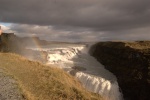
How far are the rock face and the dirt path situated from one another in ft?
143

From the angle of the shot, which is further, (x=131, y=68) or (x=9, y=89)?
(x=131, y=68)

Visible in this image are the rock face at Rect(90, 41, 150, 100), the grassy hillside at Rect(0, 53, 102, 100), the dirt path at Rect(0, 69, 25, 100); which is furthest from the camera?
the rock face at Rect(90, 41, 150, 100)

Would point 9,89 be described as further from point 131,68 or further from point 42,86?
point 131,68

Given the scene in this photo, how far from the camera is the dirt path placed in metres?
20.7

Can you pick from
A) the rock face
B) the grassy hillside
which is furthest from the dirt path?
the rock face

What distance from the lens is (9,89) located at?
71.8 ft

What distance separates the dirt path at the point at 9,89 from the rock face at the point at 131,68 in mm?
43463

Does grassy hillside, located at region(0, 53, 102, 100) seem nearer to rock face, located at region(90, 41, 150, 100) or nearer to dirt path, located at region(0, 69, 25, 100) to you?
dirt path, located at region(0, 69, 25, 100)

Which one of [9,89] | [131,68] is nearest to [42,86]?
[9,89]

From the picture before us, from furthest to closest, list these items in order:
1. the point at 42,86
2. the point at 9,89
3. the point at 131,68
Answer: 1. the point at 131,68
2. the point at 42,86
3. the point at 9,89

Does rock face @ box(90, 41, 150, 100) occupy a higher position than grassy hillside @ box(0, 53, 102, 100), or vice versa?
grassy hillside @ box(0, 53, 102, 100)

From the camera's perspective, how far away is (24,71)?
3030 centimetres

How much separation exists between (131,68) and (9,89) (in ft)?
186

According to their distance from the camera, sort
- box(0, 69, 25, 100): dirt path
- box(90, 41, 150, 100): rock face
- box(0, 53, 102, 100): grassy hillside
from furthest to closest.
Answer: box(90, 41, 150, 100): rock face → box(0, 53, 102, 100): grassy hillside → box(0, 69, 25, 100): dirt path
